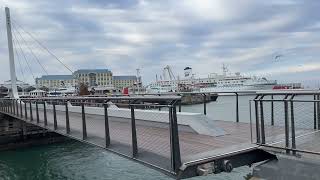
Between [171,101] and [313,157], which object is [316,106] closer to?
[313,157]

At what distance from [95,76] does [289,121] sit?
119738 mm

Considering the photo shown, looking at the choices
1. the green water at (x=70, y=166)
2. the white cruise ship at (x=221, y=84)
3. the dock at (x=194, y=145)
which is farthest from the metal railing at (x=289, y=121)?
the white cruise ship at (x=221, y=84)

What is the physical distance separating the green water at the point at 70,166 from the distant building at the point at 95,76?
89468mm

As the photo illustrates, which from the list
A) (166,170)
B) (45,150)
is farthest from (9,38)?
(166,170)

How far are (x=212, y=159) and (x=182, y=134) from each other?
317 centimetres

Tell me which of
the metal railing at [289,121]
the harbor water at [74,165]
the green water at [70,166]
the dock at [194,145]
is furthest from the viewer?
the green water at [70,166]

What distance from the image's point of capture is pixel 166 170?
5934mm

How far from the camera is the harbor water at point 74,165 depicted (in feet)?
55.2

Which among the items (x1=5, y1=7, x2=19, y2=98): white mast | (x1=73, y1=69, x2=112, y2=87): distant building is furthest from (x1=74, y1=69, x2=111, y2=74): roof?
(x1=5, y1=7, x2=19, y2=98): white mast

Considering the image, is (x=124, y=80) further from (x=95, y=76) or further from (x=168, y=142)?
(x=168, y=142)

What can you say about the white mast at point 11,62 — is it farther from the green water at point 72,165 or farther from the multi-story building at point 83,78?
the multi-story building at point 83,78

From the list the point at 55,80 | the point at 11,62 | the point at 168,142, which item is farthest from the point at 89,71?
the point at 168,142

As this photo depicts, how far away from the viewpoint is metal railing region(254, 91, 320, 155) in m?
6.06

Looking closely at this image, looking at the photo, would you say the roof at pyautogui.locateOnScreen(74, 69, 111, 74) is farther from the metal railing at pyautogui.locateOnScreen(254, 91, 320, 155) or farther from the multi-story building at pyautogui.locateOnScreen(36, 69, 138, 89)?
the metal railing at pyautogui.locateOnScreen(254, 91, 320, 155)
